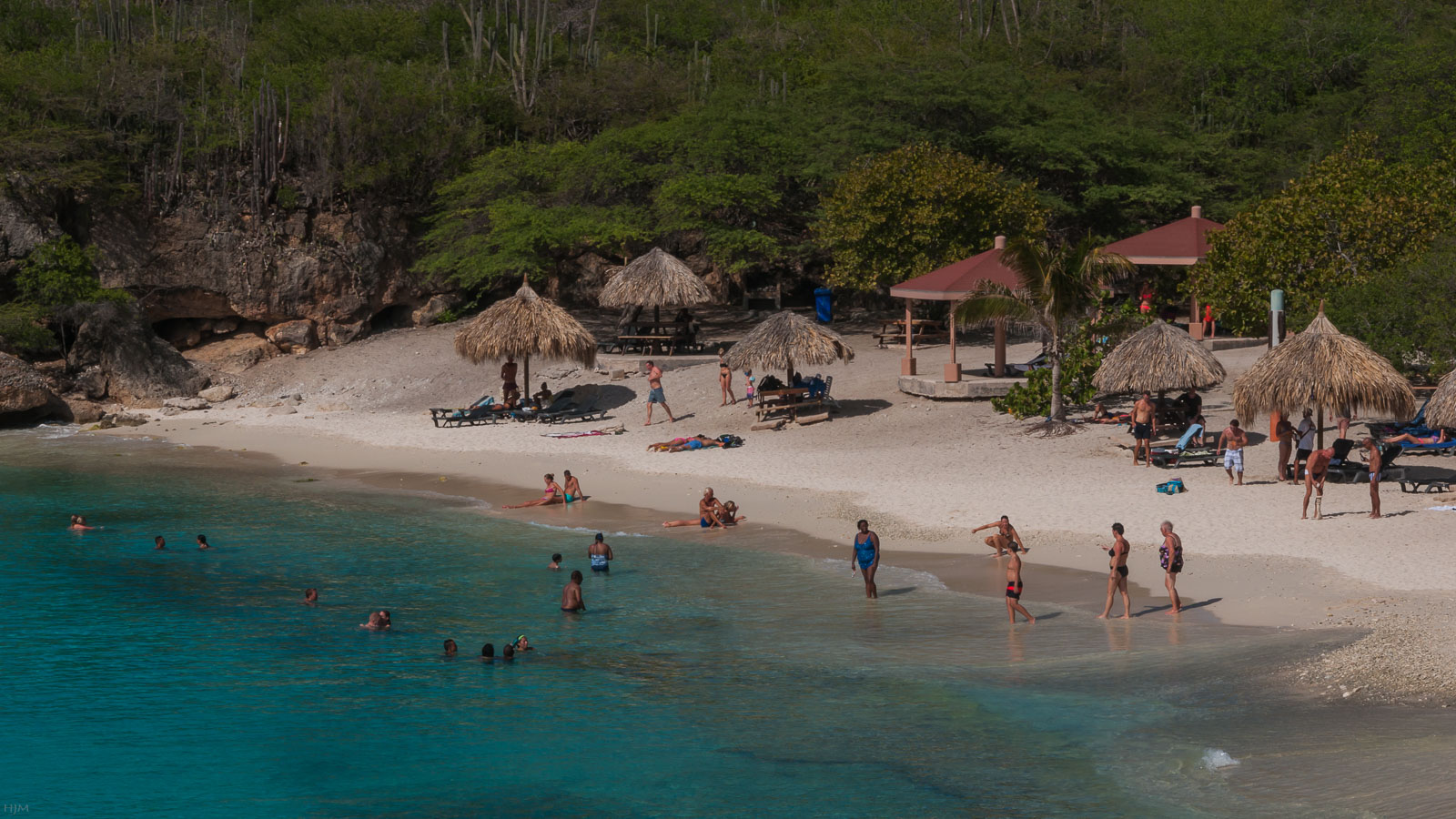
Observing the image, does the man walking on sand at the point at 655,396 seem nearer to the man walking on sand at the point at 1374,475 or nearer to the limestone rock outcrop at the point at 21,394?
the man walking on sand at the point at 1374,475

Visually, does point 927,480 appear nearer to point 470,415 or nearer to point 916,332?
point 470,415

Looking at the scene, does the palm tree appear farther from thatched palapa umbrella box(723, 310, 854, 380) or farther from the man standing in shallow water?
the man standing in shallow water

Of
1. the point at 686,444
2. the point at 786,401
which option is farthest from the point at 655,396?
the point at 786,401

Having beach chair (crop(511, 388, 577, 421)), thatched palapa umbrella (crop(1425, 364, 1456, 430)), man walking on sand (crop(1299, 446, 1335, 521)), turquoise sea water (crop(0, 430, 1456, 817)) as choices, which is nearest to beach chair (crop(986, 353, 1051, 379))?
thatched palapa umbrella (crop(1425, 364, 1456, 430))

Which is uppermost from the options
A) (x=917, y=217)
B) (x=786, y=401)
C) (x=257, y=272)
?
(x=917, y=217)

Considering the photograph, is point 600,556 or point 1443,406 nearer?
point 600,556

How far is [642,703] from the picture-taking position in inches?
524

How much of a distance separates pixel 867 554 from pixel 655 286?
1664 cm

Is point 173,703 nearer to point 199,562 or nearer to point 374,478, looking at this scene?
point 199,562

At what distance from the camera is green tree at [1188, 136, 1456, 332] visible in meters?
24.6

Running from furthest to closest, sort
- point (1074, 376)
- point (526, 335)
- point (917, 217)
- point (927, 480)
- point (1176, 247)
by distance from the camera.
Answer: point (1176, 247) → point (917, 217) → point (526, 335) → point (1074, 376) → point (927, 480)

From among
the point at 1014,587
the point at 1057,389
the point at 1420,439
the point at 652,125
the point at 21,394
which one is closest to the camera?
the point at 1014,587

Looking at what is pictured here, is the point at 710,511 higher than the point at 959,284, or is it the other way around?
the point at 959,284

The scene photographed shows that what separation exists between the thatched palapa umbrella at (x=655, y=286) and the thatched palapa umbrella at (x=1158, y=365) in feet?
37.6
